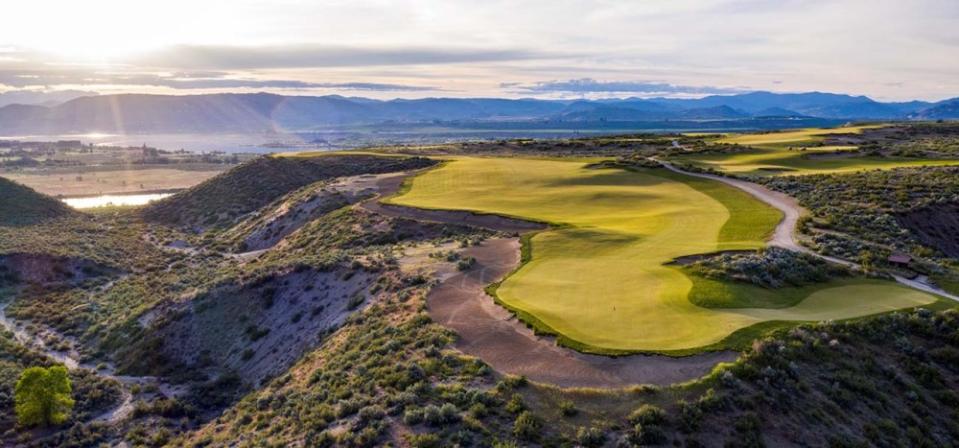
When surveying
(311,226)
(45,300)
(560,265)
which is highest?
(560,265)

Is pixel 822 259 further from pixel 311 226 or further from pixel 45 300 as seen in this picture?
pixel 45 300

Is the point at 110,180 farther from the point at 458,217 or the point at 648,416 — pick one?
the point at 648,416

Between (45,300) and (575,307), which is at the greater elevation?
(575,307)

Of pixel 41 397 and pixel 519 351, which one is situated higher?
pixel 519 351

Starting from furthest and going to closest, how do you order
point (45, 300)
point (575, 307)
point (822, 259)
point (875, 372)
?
point (45, 300)
point (822, 259)
point (575, 307)
point (875, 372)

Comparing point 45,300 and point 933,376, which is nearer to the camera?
point 933,376

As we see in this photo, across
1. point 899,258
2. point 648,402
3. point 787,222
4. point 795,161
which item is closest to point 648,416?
point 648,402

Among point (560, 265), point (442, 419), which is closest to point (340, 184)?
point (560, 265)

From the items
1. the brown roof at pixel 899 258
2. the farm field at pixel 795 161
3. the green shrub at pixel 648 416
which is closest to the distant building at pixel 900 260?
the brown roof at pixel 899 258
